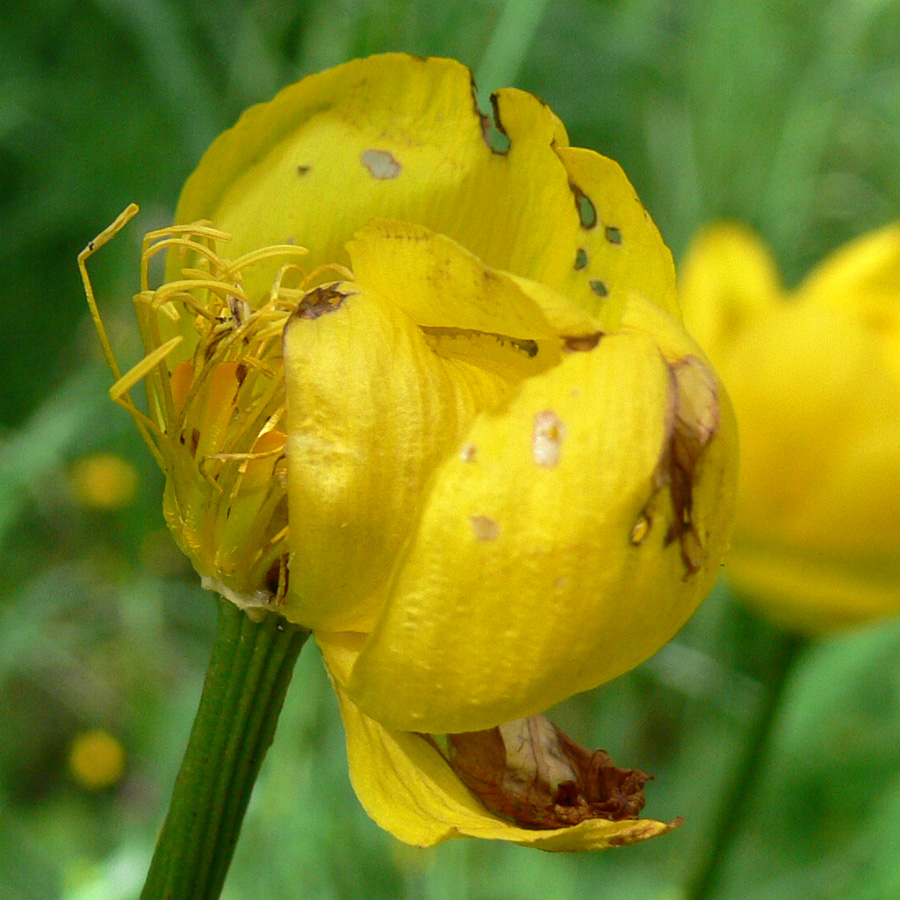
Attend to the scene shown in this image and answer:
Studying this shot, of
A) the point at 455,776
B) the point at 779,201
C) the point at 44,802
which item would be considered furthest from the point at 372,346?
the point at 779,201

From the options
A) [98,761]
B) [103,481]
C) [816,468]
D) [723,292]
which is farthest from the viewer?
[103,481]

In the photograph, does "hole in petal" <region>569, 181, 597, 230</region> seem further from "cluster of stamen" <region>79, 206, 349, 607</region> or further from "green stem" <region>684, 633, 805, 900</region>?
"green stem" <region>684, 633, 805, 900</region>

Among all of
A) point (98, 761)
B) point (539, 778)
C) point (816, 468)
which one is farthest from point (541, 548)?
point (98, 761)

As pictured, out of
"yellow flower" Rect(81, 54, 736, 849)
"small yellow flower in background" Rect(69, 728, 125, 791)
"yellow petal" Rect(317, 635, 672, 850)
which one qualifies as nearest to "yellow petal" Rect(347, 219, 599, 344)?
"yellow flower" Rect(81, 54, 736, 849)

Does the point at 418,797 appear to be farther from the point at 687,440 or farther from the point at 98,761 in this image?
the point at 98,761

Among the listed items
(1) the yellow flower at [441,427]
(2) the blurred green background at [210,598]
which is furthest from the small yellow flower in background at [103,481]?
(1) the yellow flower at [441,427]

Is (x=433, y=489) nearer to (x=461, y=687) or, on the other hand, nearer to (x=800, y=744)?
(x=461, y=687)
